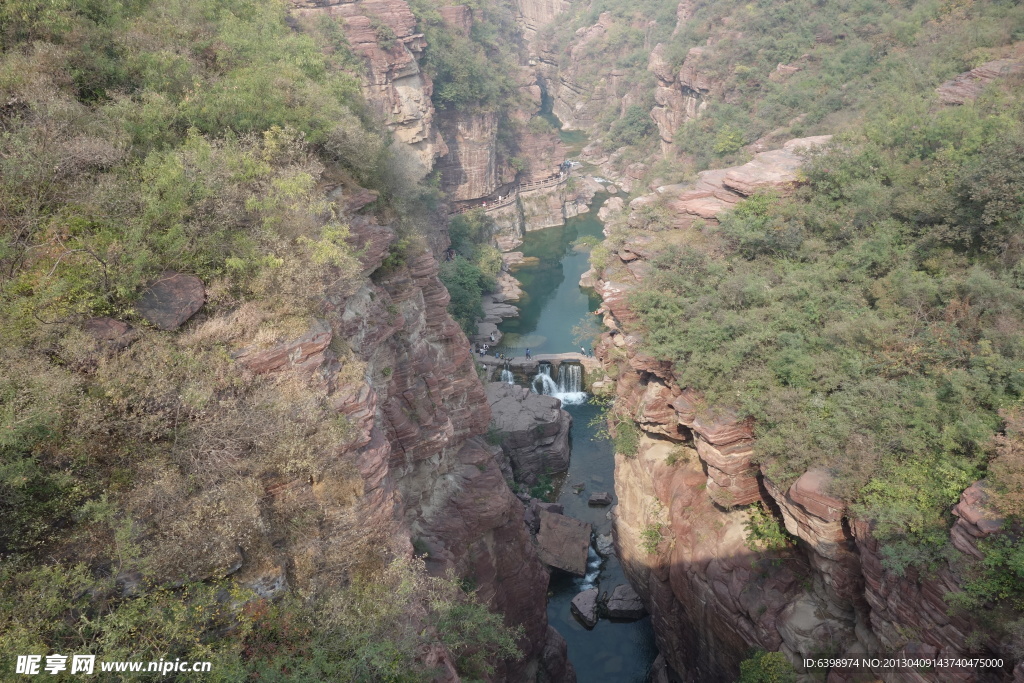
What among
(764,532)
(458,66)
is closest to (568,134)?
(458,66)

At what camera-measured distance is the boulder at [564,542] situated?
73.9 ft

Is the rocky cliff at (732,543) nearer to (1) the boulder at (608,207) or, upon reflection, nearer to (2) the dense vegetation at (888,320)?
(2) the dense vegetation at (888,320)

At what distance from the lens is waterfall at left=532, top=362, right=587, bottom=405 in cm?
3362

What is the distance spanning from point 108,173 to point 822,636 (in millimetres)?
16209

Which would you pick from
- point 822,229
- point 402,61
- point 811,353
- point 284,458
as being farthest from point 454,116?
point 284,458

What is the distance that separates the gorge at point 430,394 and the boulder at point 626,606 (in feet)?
0.31

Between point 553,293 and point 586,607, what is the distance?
28255 mm

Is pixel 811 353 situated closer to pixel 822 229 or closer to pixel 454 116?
pixel 822 229

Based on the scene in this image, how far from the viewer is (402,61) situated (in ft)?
137

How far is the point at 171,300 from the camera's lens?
8383 millimetres

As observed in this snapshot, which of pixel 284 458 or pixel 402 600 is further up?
pixel 284 458

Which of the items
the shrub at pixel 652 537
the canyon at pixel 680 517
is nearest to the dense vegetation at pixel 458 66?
the canyon at pixel 680 517

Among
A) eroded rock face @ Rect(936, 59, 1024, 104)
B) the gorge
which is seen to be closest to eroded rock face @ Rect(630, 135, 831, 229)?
the gorge

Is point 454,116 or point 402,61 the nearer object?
point 402,61
